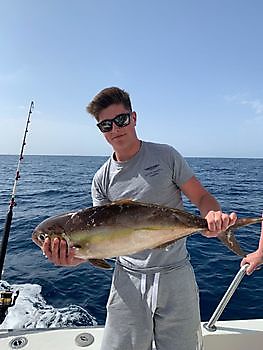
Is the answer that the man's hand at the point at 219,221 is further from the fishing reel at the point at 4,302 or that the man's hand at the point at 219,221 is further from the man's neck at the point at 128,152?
the fishing reel at the point at 4,302

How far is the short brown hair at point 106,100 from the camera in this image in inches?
99.4

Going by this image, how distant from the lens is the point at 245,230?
37.1 feet

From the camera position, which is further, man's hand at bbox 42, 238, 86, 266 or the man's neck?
the man's neck

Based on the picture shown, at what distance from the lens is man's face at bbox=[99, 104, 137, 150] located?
250 centimetres

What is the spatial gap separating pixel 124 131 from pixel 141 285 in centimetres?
120

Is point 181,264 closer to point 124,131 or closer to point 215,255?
point 124,131

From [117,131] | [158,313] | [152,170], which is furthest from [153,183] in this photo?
[158,313]

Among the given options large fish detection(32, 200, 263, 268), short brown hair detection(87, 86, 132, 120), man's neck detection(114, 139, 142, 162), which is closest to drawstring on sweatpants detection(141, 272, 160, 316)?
large fish detection(32, 200, 263, 268)

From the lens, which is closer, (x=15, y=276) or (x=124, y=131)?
(x=124, y=131)

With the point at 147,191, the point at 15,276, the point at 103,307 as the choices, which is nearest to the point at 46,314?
the point at 103,307

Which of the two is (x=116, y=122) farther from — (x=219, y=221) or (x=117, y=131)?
(x=219, y=221)

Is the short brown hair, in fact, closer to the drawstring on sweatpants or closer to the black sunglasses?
the black sunglasses

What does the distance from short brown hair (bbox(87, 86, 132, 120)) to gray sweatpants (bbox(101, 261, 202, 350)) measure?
1325 millimetres

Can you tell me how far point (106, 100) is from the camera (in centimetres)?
253
